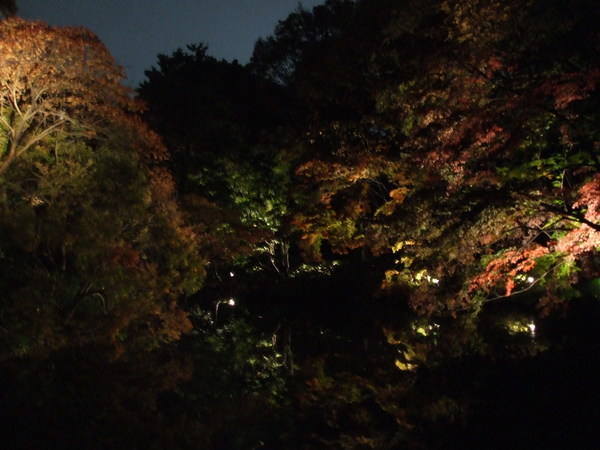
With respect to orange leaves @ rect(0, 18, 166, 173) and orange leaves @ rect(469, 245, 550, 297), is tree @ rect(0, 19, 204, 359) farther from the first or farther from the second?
orange leaves @ rect(469, 245, 550, 297)

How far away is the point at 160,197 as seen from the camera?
39.0 ft

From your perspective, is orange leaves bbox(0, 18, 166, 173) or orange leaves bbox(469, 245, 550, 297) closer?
orange leaves bbox(0, 18, 166, 173)

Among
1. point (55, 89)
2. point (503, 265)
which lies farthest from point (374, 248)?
point (55, 89)

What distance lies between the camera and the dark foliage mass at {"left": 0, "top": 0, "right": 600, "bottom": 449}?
6.72m

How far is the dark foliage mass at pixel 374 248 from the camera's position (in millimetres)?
6719

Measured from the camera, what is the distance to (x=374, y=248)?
42.6 ft

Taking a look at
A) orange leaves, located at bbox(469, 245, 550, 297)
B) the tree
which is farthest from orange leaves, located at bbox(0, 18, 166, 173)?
orange leaves, located at bbox(469, 245, 550, 297)

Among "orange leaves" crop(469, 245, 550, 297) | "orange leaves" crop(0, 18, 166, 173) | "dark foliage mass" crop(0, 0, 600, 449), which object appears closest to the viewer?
"dark foliage mass" crop(0, 0, 600, 449)

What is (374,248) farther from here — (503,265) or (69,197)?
(69,197)

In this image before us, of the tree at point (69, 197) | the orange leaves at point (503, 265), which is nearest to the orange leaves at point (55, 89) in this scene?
the tree at point (69, 197)

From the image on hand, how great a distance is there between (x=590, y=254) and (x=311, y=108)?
1056 cm

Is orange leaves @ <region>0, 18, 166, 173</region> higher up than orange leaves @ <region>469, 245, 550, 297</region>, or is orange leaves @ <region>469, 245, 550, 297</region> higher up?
orange leaves @ <region>0, 18, 166, 173</region>

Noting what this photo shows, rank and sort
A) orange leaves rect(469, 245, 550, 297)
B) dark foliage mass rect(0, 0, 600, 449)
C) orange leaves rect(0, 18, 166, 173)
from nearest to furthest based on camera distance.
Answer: dark foliage mass rect(0, 0, 600, 449), orange leaves rect(0, 18, 166, 173), orange leaves rect(469, 245, 550, 297)

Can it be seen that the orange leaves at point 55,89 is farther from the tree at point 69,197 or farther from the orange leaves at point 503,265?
the orange leaves at point 503,265
